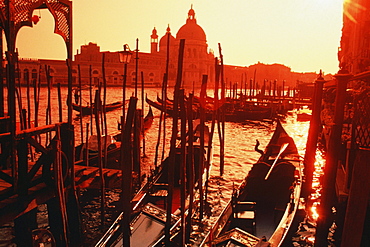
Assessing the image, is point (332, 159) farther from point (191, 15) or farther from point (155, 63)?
point (191, 15)

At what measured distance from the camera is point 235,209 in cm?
443

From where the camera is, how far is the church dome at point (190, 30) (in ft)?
197

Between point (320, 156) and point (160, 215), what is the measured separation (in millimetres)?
7880

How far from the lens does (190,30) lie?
2360 inches


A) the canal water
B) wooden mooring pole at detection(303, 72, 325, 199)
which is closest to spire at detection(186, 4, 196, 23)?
the canal water

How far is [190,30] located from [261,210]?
57.8 metres

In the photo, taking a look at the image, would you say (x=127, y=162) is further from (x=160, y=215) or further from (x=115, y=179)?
(x=115, y=179)

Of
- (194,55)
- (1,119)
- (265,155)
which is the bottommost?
(265,155)

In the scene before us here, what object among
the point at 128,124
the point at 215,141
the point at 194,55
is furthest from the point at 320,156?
the point at 194,55

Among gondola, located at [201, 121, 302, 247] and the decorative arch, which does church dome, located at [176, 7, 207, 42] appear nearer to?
gondola, located at [201, 121, 302, 247]

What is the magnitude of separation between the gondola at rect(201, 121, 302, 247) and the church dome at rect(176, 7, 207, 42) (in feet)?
184

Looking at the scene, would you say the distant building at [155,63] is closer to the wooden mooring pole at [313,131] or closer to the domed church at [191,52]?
the domed church at [191,52]

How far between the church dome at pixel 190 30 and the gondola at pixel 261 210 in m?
56.0

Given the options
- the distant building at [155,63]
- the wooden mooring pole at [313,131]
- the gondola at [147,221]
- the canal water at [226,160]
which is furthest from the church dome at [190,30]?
the gondola at [147,221]
